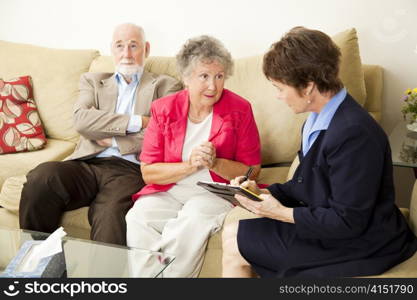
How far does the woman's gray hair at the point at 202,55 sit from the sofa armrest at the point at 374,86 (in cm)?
78

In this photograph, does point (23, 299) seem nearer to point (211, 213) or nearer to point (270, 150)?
point (211, 213)

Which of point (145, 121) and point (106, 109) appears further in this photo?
point (106, 109)

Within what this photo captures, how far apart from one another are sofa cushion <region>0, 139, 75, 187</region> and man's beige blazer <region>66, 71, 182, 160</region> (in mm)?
213

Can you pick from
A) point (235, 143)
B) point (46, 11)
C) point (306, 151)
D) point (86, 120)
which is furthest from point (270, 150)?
point (46, 11)

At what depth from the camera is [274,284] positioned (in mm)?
1639

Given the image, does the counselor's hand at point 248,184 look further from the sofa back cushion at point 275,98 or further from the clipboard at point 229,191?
the sofa back cushion at point 275,98

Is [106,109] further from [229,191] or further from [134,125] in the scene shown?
[229,191]

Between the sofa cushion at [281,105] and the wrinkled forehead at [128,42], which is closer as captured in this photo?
the sofa cushion at [281,105]

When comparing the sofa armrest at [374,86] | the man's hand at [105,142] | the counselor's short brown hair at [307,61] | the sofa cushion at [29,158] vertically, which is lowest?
the sofa cushion at [29,158]

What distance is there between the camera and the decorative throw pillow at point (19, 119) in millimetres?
2785

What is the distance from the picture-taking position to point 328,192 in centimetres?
163

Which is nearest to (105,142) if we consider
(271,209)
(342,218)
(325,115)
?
(271,209)

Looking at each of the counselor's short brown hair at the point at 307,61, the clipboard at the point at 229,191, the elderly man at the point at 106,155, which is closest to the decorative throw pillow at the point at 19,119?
the elderly man at the point at 106,155

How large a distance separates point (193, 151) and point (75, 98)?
1.09 metres
